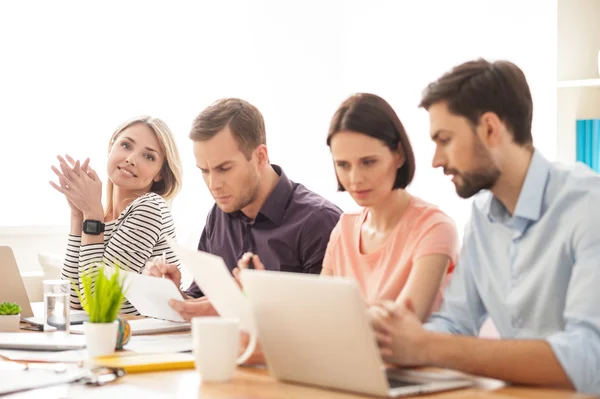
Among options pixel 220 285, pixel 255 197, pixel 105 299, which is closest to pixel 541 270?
pixel 220 285

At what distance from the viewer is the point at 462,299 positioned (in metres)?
1.89

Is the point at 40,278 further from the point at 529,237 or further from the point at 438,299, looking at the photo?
the point at 529,237

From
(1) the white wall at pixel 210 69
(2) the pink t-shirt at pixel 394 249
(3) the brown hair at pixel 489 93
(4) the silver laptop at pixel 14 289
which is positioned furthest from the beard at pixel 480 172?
(1) the white wall at pixel 210 69

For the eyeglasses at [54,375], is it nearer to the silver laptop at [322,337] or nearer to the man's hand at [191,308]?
the silver laptop at [322,337]

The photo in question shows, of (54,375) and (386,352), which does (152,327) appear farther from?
(386,352)

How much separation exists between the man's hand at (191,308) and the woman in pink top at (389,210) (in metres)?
0.39

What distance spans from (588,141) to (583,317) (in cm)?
237

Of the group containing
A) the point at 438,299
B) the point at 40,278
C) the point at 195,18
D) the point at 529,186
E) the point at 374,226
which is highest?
the point at 195,18

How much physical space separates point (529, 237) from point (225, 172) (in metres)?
1.08

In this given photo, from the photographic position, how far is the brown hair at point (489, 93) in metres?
1.75

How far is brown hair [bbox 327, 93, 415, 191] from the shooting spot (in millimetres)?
2053

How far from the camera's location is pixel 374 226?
223 centimetres

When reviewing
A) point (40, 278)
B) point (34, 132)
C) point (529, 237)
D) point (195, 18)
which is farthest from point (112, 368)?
point (195, 18)

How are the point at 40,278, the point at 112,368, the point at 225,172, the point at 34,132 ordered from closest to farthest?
the point at 112,368
the point at 225,172
the point at 40,278
the point at 34,132
